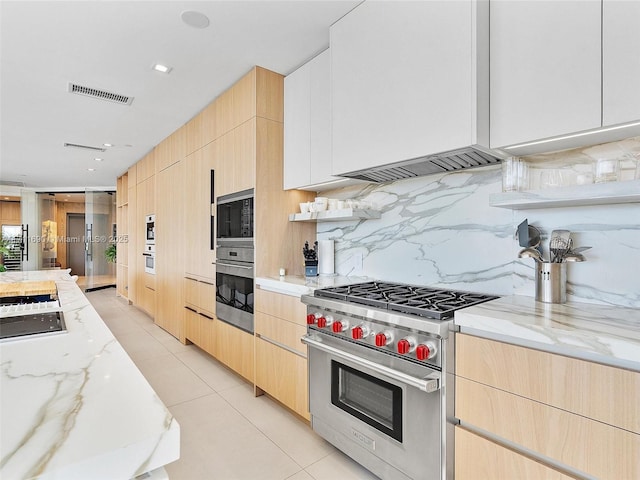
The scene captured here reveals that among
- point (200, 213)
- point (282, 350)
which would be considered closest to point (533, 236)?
point (282, 350)

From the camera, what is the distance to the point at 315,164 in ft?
8.54

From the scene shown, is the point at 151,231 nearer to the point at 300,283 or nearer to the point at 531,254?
the point at 300,283

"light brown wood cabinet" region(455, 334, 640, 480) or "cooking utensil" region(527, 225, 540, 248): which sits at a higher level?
"cooking utensil" region(527, 225, 540, 248)

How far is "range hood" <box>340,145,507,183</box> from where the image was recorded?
172 centimetres

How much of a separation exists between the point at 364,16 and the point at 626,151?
1.49 meters

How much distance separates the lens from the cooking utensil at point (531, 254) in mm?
1653

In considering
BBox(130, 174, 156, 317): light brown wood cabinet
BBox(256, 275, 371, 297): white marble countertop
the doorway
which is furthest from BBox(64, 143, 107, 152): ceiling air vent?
the doorway

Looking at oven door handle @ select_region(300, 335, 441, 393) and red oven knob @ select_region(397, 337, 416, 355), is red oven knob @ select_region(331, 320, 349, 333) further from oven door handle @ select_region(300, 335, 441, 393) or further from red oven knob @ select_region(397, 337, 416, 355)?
red oven knob @ select_region(397, 337, 416, 355)

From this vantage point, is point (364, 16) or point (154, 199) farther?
point (154, 199)

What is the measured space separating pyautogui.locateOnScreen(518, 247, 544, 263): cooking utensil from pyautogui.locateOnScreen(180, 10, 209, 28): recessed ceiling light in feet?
7.47

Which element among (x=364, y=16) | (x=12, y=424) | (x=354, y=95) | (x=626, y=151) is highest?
(x=364, y=16)

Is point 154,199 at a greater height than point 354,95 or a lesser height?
lesser

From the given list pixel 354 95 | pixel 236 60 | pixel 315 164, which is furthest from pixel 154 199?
pixel 354 95

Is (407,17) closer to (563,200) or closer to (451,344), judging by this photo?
(563,200)
